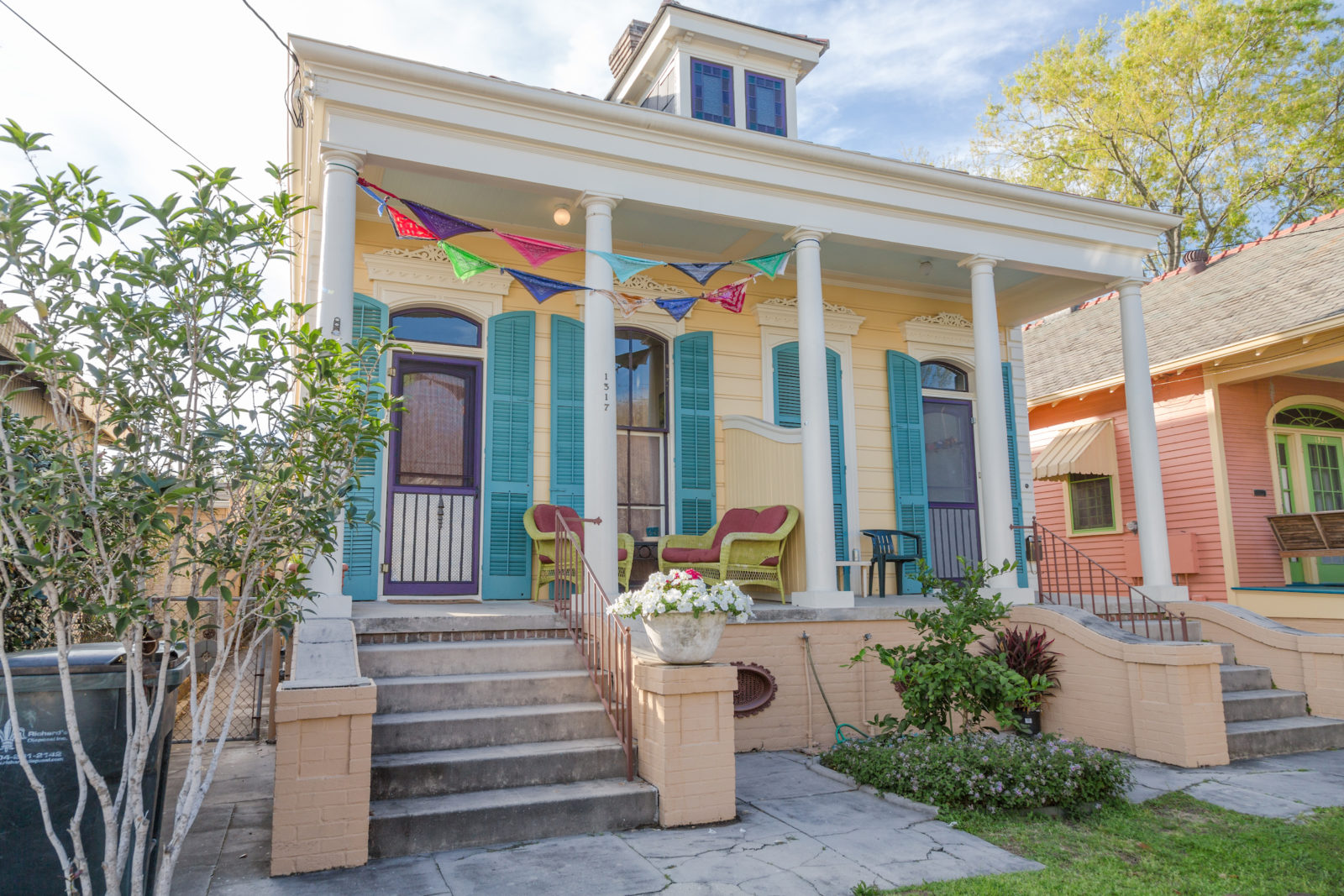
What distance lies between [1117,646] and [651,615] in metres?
3.54

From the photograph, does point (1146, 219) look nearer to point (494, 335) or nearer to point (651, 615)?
point (494, 335)

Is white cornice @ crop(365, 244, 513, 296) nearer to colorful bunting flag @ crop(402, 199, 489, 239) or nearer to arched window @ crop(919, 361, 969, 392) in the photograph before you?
colorful bunting flag @ crop(402, 199, 489, 239)

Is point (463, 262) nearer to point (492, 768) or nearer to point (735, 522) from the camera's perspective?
point (735, 522)

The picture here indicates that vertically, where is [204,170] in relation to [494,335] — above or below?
below

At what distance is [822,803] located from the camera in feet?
→ 15.0

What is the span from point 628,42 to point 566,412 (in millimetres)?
4439

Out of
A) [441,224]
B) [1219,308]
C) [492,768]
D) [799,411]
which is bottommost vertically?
[492,768]

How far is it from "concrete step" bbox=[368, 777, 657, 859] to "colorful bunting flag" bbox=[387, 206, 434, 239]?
3640 mm

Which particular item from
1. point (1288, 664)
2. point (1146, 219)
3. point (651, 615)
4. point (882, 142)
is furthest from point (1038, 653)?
point (882, 142)

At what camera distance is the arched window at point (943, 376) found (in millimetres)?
9305

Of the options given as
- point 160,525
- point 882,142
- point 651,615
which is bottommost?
point 651,615

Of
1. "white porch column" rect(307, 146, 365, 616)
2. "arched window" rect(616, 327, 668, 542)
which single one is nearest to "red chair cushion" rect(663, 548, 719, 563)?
"arched window" rect(616, 327, 668, 542)

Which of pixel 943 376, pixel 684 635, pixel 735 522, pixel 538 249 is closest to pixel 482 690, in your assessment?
pixel 684 635

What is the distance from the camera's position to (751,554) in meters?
6.84
